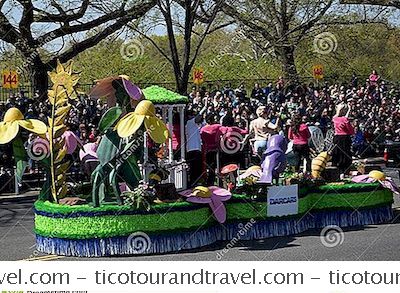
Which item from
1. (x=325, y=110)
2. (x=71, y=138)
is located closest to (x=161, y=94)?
(x=71, y=138)

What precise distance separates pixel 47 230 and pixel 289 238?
12.5 feet

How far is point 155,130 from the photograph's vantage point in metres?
10.5

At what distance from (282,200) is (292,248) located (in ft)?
3.31

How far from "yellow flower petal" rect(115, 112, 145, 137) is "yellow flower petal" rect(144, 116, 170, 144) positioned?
0.10 m

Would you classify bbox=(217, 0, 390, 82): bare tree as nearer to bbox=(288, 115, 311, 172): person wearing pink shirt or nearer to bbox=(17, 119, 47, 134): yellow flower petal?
bbox=(288, 115, 311, 172): person wearing pink shirt

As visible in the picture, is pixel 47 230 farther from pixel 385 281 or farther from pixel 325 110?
pixel 325 110

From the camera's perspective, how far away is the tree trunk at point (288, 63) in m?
27.8

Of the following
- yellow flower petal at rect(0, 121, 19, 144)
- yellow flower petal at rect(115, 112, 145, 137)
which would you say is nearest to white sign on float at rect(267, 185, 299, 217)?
yellow flower petal at rect(115, 112, 145, 137)

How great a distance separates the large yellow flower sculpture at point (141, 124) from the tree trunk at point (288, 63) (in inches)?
681

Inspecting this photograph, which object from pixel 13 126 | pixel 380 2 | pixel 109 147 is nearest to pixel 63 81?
pixel 13 126

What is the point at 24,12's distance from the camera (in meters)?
23.3

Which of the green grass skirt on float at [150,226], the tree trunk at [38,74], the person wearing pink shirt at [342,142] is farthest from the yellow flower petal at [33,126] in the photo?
the tree trunk at [38,74]

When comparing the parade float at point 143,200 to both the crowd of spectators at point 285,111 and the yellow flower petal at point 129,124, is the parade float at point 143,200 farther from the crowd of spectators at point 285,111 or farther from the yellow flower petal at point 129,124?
the crowd of spectators at point 285,111

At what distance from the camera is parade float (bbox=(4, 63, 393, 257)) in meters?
11.0
